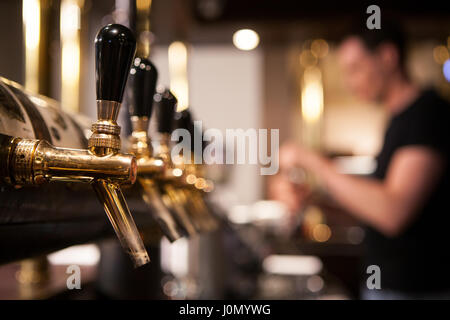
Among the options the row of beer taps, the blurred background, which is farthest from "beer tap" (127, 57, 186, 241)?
the blurred background

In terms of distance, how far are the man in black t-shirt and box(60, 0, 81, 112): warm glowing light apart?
95 cm

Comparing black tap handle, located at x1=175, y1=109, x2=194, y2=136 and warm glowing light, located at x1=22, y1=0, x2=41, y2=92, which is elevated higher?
warm glowing light, located at x1=22, y1=0, x2=41, y2=92

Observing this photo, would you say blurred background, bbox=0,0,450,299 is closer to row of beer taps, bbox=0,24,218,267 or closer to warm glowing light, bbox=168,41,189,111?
warm glowing light, bbox=168,41,189,111

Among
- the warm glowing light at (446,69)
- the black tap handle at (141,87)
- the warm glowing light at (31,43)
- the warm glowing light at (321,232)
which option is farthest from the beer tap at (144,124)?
the warm glowing light at (446,69)

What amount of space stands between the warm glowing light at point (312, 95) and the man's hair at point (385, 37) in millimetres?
2901

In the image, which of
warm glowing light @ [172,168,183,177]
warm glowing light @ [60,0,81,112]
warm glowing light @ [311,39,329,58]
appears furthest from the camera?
warm glowing light @ [311,39,329,58]

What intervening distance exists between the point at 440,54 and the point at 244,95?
80.4 inches

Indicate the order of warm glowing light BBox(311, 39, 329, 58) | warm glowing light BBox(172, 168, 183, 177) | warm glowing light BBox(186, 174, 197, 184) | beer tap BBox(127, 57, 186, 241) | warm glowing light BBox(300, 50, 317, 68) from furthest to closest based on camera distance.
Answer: warm glowing light BBox(300, 50, 317, 68) < warm glowing light BBox(311, 39, 329, 58) < warm glowing light BBox(186, 174, 197, 184) < warm glowing light BBox(172, 168, 183, 177) < beer tap BBox(127, 57, 186, 241)

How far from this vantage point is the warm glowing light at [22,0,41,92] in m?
1.07

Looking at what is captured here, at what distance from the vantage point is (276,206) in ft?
14.9

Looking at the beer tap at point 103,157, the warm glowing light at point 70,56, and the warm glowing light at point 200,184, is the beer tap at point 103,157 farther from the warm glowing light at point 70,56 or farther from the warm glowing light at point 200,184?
the warm glowing light at point 70,56

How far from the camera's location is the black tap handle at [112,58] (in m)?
0.38

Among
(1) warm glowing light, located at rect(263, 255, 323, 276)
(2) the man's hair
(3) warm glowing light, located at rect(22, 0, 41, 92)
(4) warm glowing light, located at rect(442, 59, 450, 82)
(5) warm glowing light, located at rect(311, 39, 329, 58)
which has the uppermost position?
(5) warm glowing light, located at rect(311, 39, 329, 58)

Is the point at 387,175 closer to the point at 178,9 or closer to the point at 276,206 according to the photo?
the point at 178,9
